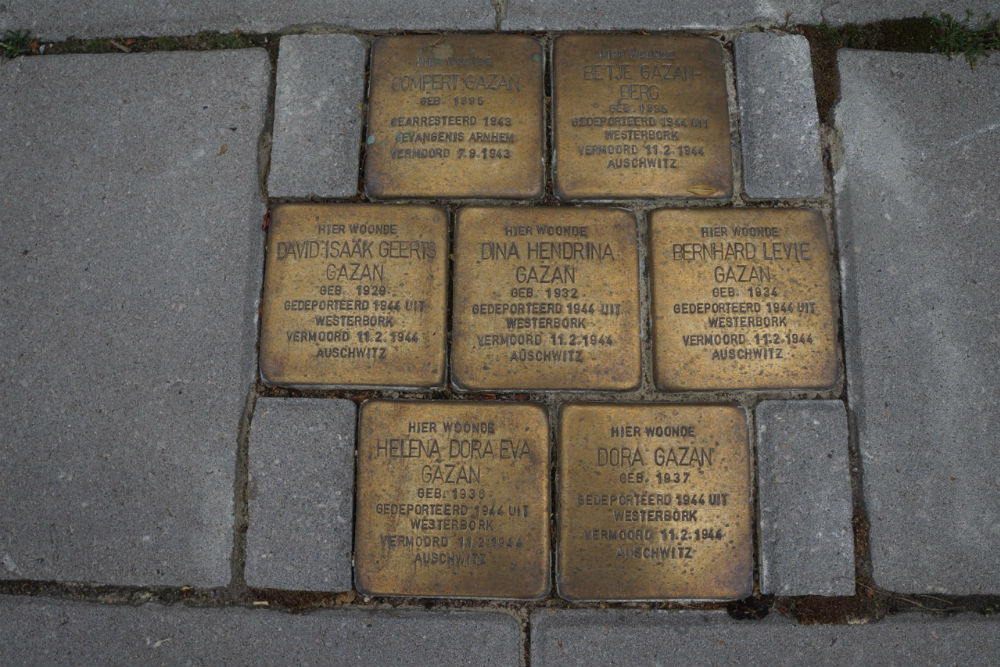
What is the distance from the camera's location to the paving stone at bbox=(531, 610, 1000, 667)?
5.56 feet

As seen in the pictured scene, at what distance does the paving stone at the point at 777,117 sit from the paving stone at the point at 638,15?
3.2 inches

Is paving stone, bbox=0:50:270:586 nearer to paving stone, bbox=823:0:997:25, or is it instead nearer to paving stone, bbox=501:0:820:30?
paving stone, bbox=501:0:820:30

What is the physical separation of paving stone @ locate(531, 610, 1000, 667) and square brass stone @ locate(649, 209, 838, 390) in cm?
65

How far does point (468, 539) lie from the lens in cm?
169

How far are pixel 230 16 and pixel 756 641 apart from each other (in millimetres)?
2399

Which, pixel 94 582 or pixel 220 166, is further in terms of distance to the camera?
pixel 220 166

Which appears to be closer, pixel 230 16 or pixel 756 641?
pixel 756 641

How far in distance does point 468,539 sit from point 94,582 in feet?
3.47

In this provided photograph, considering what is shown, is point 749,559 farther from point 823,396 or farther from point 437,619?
point 437,619

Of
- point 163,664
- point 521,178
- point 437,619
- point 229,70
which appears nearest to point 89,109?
point 229,70

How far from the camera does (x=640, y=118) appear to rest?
1.84m

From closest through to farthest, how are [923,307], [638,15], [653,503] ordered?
[653,503]
[923,307]
[638,15]

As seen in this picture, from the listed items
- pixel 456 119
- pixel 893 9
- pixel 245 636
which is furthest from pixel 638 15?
pixel 245 636

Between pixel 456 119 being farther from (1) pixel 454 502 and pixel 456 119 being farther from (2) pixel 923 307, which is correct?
(2) pixel 923 307
